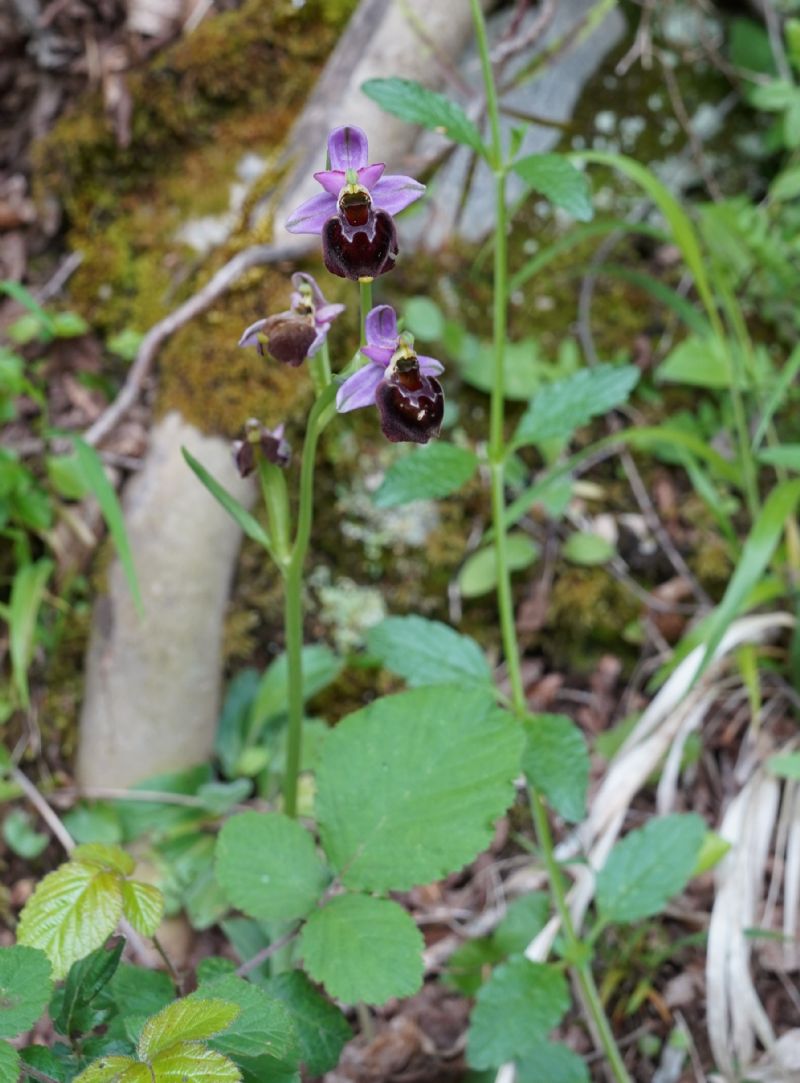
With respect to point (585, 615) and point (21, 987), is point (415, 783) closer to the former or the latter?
point (21, 987)

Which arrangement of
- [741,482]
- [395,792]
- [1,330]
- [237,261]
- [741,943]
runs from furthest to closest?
[1,330] < [237,261] < [741,482] < [741,943] < [395,792]

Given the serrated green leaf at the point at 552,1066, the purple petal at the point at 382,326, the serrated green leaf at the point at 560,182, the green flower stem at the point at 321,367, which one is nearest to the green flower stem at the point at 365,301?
the purple petal at the point at 382,326

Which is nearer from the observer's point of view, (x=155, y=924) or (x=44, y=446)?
(x=155, y=924)

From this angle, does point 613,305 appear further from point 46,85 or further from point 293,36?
point 46,85

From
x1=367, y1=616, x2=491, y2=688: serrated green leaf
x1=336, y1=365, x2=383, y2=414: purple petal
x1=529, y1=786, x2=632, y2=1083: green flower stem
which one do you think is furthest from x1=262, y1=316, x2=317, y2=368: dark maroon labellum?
x1=529, y1=786, x2=632, y2=1083: green flower stem

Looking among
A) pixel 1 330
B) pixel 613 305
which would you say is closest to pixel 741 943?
pixel 613 305

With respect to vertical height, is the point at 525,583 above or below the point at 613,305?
below

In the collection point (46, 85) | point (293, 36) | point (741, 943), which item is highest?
point (293, 36)
